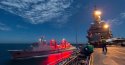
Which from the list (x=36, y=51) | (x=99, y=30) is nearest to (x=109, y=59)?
(x=36, y=51)

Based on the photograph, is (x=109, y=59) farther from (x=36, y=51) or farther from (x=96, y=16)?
(x=96, y=16)

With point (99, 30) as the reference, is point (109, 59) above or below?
below

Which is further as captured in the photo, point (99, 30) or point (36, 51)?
point (99, 30)

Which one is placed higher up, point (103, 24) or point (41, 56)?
point (103, 24)

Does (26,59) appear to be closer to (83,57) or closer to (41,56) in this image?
(41,56)

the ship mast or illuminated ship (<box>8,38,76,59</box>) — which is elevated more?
the ship mast

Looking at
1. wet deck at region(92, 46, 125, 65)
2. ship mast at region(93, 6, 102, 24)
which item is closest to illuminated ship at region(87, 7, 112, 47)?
ship mast at region(93, 6, 102, 24)

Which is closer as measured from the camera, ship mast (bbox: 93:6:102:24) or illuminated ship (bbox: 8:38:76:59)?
illuminated ship (bbox: 8:38:76:59)

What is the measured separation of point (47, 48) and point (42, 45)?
2.80 m

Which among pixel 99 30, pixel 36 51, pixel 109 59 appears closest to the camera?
pixel 109 59

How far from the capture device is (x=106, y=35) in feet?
354

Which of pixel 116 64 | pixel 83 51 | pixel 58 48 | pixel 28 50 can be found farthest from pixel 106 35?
pixel 116 64

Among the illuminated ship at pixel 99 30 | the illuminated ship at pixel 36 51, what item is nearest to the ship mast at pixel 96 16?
the illuminated ship at pixel 99 30

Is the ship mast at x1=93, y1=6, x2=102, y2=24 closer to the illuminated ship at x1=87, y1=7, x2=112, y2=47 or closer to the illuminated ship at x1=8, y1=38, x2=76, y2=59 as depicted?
the illuminated ship at x1=87, y1=7, x2=112, y2=47
